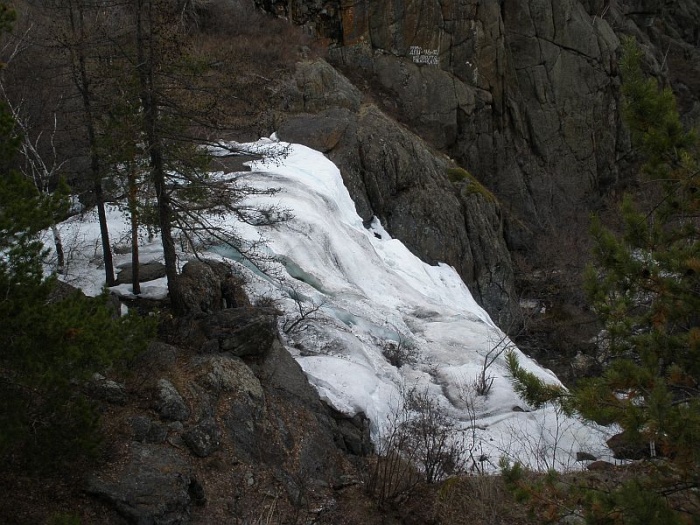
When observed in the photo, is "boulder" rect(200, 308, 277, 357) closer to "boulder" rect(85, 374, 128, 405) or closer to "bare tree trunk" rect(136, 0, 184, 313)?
"bare tree trunk" rect(136, 0, 184, 313)

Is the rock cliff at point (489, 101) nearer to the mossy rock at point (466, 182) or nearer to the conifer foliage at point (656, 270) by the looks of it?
the mossy rock at point (466, 182)

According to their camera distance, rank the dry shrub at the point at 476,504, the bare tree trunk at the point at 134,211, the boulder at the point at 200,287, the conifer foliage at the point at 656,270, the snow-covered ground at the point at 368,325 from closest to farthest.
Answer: the conifer foliage at the point at 656,270, the dry shrub at the point at 476,504, the bare tree trunk at the point at 134,211, the boulder at the point at 200,287, the snow-covered ground at the point at 368,325

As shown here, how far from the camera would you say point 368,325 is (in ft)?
41.8

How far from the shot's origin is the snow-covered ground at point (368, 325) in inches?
411

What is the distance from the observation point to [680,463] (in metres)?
4.75

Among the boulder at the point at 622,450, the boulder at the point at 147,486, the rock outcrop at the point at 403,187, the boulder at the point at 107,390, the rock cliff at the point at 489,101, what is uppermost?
the rock cliff at the point at 489,101

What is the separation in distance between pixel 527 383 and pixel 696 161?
88.2 inches

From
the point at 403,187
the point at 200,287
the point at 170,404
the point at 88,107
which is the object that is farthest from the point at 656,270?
the point at 403,187

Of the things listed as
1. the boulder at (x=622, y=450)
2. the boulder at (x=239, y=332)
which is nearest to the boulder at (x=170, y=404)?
the boulder at (x=239, y=332)

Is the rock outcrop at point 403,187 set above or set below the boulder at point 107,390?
above

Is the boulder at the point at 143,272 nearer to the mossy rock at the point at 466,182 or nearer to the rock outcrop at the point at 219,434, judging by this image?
the rock outcrop at the point at 219,434

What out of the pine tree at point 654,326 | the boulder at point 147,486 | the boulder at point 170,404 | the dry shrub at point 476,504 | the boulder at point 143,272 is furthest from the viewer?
the boulder at point 143,272

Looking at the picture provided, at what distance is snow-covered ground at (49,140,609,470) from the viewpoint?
34.2 feet

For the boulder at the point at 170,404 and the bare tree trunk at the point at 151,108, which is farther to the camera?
the bare tree trunk at the point at 151,108
